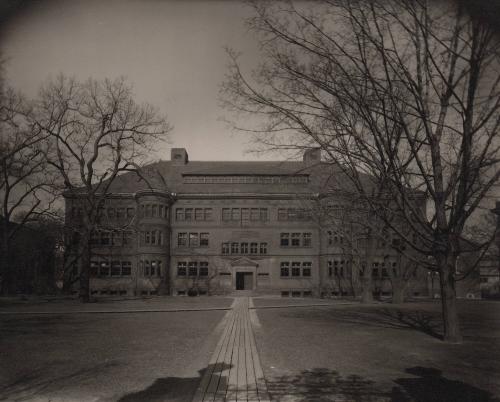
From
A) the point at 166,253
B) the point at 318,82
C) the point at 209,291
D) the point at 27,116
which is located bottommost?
the point at 209,291

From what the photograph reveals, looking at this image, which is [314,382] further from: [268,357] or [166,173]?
[166,173]

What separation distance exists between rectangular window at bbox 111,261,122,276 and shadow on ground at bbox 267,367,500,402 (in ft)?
121

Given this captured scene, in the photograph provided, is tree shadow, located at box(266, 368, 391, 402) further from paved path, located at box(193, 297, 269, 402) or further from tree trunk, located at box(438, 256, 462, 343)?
tree trunk, located at box(438, 256, 462, 343)

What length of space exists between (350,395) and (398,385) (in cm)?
115

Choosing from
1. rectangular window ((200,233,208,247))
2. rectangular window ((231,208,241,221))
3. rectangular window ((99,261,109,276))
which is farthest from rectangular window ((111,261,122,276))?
rectangular window ((231,208,241,221))

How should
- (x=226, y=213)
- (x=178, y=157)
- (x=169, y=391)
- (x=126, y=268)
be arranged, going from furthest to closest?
(x=178, y=157)
(x=226, y=213)
(x=126, y=268)
(x=169, y=391)

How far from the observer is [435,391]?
23.7ft

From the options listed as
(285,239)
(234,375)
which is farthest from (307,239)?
(234,375)

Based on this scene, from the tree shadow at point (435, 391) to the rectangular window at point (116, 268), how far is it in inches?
1496

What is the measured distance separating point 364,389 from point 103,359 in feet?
18.9

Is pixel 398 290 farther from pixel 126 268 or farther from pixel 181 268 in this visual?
pixel 126 268

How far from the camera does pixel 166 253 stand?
42.3m

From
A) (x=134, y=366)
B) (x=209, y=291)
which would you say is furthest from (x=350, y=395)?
(x=209, y=291)

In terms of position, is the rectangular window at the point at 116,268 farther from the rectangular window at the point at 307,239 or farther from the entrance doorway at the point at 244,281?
the rectangular window at the point at 307,239
